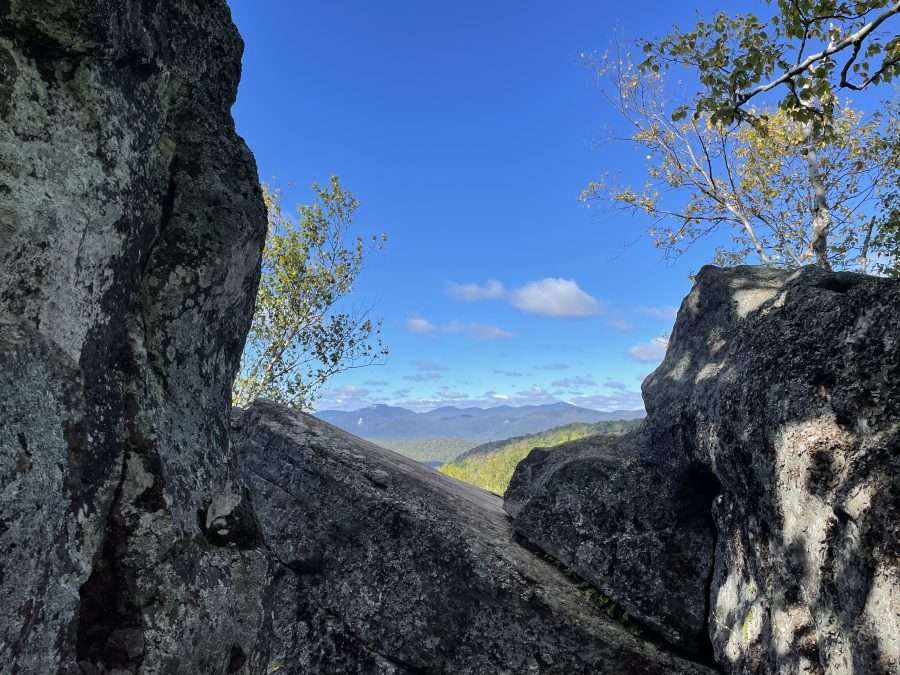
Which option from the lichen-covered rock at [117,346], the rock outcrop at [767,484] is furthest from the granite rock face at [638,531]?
the lichen-covered rock at [117,346]

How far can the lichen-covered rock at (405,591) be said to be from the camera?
8992 millimetres

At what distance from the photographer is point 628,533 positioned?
1042cm

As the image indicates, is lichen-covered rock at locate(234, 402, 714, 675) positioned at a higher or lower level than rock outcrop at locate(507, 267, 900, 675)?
lower

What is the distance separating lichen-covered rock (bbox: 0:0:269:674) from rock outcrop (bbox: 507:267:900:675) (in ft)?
22.7

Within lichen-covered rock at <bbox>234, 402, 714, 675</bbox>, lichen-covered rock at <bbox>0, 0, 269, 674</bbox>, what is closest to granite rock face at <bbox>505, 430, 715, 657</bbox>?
lichen-covered rock at <bbox>234, 402, 714, 675</bbox>

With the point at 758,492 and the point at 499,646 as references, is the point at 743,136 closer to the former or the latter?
the point at 758,492

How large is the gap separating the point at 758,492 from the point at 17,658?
8.86 meters

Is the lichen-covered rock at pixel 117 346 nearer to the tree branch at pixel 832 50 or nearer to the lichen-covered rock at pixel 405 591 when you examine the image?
the lichen-covered rock at pixel 405 591

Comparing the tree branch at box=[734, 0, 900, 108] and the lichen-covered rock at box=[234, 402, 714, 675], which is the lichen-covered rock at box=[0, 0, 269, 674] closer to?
the lichen-covered rock at box=[234, 402, 714, 675]

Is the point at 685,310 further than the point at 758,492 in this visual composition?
Yes

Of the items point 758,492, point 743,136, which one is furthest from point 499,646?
point 743,136

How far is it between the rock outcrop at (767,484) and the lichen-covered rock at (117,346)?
22.7 ft

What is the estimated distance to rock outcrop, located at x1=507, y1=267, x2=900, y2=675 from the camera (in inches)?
234

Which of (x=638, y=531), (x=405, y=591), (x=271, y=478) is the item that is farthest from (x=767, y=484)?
(x=271, y=478)
